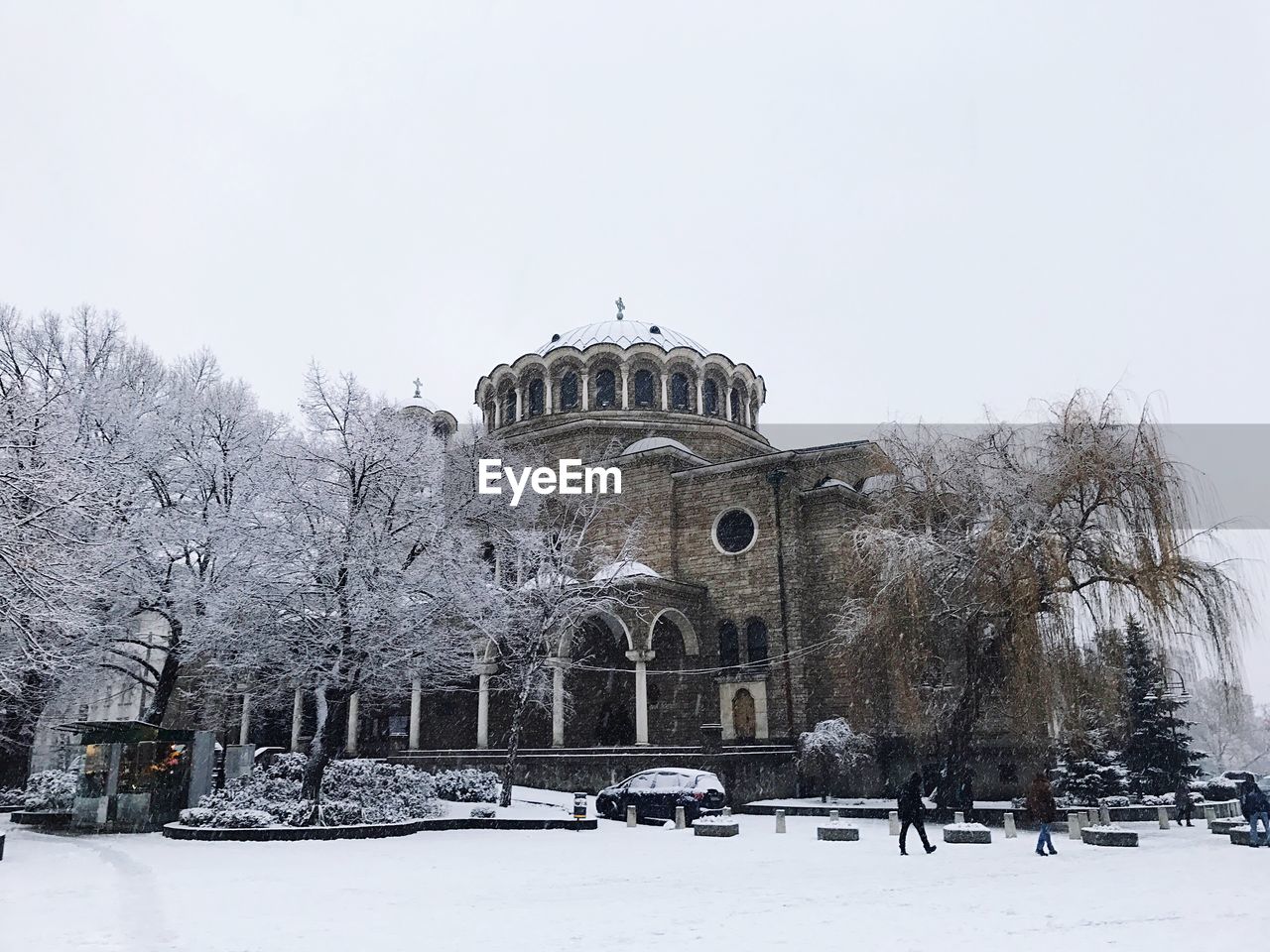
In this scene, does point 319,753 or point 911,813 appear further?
point 319,753

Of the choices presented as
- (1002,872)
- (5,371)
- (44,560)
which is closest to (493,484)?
(5,371)

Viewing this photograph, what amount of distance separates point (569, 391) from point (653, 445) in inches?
220

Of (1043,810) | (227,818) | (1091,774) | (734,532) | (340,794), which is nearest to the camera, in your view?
(1043,810)

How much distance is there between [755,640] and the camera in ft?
93.9

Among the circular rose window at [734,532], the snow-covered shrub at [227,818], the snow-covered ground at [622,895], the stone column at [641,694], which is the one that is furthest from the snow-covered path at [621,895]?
the circular rose window at [734,532]

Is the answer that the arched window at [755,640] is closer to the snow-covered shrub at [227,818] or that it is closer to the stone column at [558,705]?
the stone column at [558,705]

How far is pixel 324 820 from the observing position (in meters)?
17.8

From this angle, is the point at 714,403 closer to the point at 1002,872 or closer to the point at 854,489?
the point at 854,489

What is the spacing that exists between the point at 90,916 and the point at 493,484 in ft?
80.9

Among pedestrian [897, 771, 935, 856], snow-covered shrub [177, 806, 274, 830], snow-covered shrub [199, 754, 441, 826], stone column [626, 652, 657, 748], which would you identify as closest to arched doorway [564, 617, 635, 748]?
stone column [626, 652, 657, 748]

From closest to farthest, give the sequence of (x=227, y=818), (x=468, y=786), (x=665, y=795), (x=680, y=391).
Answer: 1. (x=227, y=818)
2. (x=665, y=795)
3. (x=468, y=786)
4. (x=680, y=391)

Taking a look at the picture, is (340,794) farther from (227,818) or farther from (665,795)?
(665,795)

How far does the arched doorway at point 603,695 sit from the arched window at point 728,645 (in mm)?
2673

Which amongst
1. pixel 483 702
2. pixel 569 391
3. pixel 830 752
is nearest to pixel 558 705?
pixel 483 702
